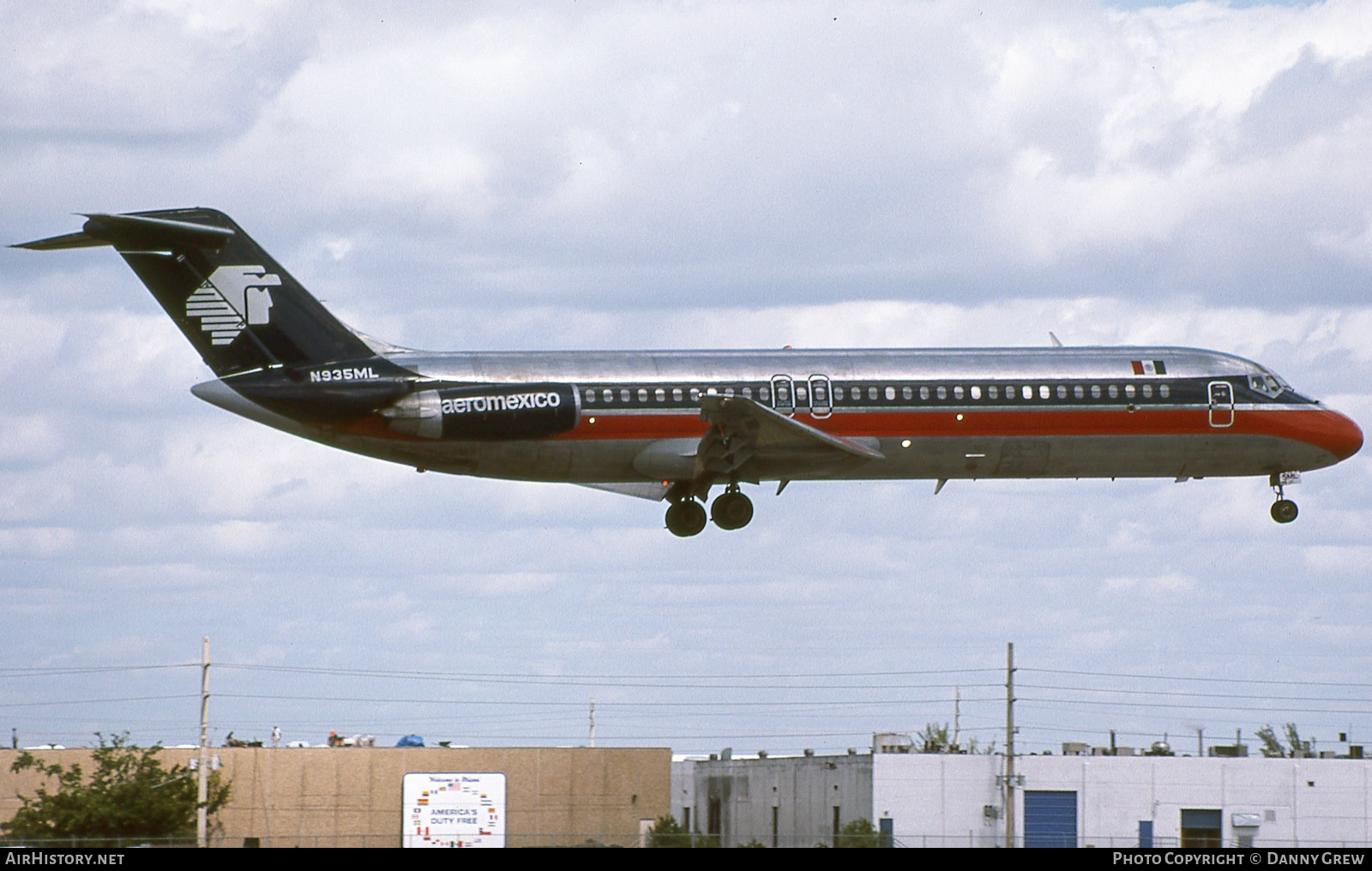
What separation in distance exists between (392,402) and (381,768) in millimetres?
23177

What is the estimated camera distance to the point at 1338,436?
49.2m

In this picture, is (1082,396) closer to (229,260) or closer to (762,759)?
(229,260)

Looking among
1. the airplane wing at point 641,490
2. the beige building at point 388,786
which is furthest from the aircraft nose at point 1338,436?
the beige building at point 388,786

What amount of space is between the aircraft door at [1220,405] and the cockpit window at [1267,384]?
33.1 inches

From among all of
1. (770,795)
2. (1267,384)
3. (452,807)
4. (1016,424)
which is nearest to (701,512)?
(1016,424)

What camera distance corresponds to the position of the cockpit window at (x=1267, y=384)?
48.2 m

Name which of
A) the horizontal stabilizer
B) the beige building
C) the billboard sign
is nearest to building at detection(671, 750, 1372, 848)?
the beige building

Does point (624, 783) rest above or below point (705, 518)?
below

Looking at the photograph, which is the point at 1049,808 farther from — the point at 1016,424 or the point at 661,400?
the point at 661,400

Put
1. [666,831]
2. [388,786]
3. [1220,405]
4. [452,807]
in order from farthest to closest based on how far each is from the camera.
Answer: [388,786]
[666,831]
[452,807]
[1220,405]

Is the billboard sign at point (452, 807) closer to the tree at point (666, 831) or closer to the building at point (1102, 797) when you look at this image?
the tree at point (666, 831)

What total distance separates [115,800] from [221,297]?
2129 centimetres

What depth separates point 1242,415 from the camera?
156ft
